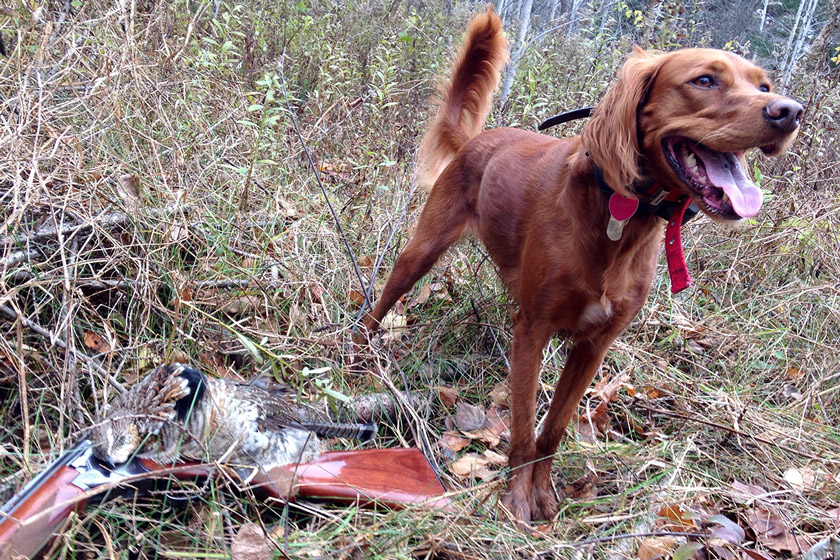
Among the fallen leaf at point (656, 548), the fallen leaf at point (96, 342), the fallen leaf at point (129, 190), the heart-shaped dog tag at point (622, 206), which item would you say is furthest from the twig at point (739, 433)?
the fallen leaf at point (129, 190)

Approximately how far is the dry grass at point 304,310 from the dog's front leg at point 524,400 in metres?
0.11

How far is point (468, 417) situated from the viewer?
2.44 meters

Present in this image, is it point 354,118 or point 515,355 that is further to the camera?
point 354,118

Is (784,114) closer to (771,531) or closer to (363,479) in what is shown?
(771,531)

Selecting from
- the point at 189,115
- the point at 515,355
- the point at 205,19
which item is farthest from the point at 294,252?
the point at 205,19

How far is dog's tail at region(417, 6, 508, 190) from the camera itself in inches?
121

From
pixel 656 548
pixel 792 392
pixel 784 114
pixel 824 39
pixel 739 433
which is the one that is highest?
pixel 784 114

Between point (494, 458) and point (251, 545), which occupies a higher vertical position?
point (251, 545)

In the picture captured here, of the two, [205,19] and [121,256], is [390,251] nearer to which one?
[121,256]

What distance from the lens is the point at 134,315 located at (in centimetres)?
217

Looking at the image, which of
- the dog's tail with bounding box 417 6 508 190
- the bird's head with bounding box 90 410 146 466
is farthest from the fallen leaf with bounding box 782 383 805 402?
the bird's head with bounding box 90 410 146 466

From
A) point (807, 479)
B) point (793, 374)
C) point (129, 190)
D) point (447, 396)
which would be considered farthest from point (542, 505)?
point (129, 190)

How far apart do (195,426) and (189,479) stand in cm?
12

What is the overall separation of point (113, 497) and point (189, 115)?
209 cm
